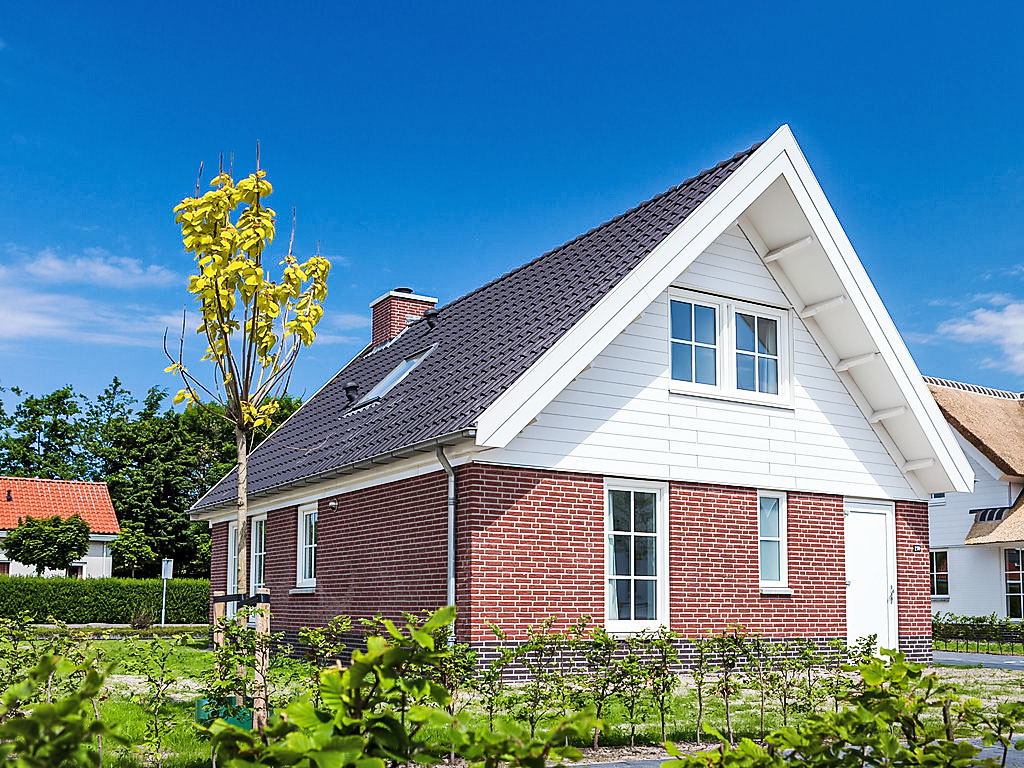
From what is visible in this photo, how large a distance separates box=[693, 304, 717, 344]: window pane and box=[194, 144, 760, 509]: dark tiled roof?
4.87 ft

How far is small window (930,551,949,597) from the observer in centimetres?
3259

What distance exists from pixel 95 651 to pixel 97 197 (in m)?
34.6

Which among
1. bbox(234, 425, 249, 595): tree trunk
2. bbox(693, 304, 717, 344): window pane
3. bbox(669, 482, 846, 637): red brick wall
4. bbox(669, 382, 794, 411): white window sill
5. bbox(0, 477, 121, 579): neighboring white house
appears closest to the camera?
bbox(234, 425, 249, 595): tree trunk

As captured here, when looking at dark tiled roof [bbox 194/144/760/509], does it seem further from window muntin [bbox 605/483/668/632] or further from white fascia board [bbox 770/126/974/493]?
window muntin [bbox 605/483/668/632]

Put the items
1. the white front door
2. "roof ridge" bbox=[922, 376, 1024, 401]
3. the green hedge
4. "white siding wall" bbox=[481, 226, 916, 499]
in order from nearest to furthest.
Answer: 1. "white siding wall" bbox=[481, 226, 916, 499]
2. the white front door
3. "roof ridge" bbox=[922, 376, 1024, 401]
4. the green hedge

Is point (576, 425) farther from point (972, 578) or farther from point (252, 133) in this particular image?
point (972, 578)

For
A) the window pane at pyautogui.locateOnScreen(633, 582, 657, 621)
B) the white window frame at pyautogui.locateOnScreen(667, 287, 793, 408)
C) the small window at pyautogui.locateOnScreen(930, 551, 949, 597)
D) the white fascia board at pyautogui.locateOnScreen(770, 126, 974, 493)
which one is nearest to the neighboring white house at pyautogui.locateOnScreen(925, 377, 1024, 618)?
the small window at pyautogui.locateOnScreen(930, 551, 949, 597)

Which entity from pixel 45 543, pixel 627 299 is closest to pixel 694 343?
pixel 627 299

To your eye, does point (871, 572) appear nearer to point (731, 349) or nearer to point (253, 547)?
point (731, 349)

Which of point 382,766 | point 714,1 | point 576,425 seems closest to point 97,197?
point 714,1

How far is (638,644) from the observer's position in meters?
10.1

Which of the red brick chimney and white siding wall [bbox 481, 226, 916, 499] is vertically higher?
the red brick chimney

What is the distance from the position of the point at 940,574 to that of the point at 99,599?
97.8ft

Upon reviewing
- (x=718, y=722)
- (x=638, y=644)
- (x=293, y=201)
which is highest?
(x=293, y=201)
